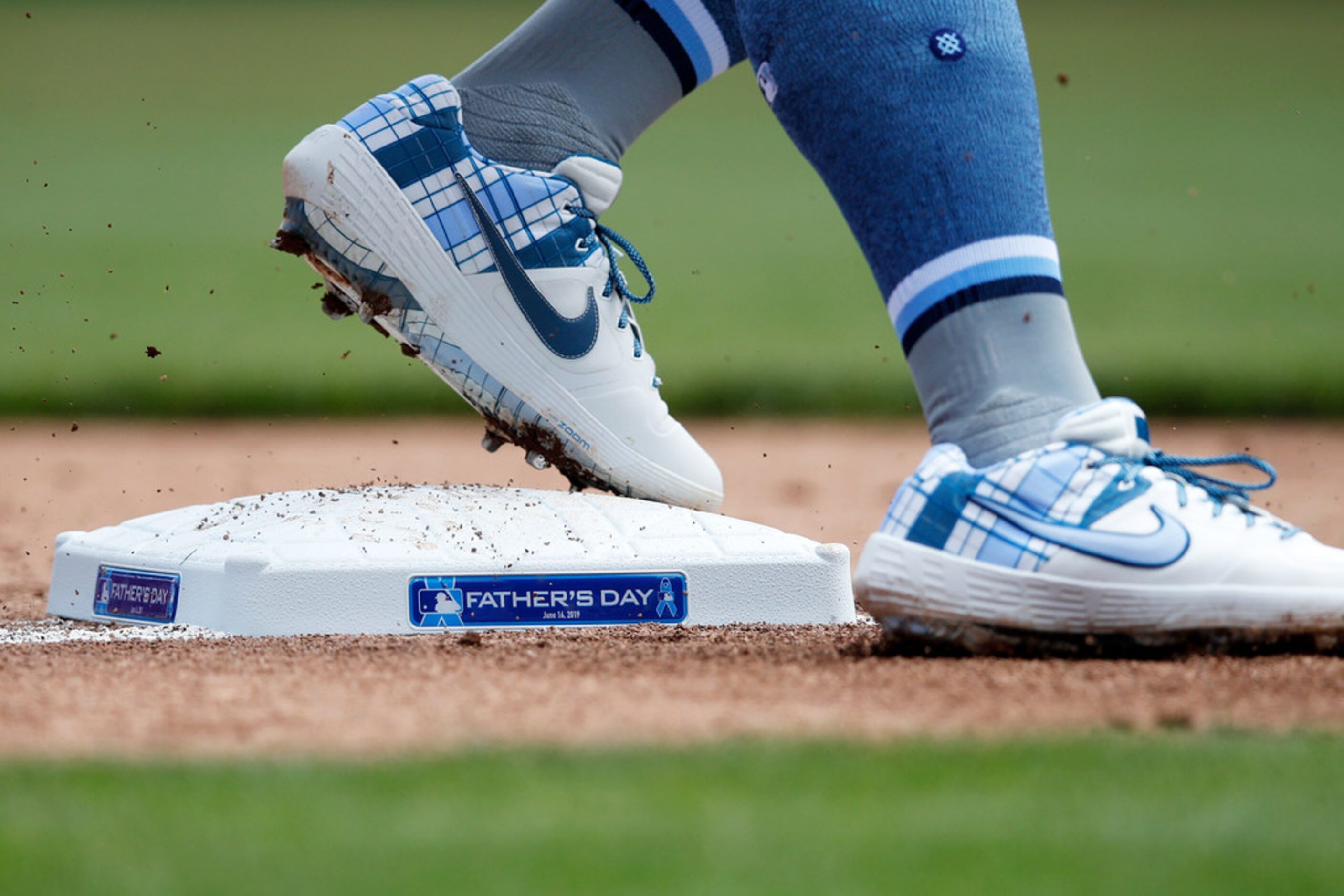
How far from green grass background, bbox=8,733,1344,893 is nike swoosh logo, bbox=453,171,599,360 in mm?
926

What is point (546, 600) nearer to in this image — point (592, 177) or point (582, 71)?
point (592, 177)

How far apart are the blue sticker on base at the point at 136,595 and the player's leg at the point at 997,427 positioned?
824 mm

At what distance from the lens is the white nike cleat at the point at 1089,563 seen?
4.11 feet

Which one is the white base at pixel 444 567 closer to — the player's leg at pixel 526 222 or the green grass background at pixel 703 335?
the player's leg at pixel 526 222

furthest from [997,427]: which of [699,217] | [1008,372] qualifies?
[699,217]

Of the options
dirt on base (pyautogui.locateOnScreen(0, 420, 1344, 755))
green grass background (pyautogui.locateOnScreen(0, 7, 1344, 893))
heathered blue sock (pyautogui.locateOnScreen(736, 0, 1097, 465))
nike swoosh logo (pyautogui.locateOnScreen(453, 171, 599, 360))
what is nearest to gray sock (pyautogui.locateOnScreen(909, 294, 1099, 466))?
heathered blue sock (pyautogui.locateOnScreen(736, 0, 1097, 465))

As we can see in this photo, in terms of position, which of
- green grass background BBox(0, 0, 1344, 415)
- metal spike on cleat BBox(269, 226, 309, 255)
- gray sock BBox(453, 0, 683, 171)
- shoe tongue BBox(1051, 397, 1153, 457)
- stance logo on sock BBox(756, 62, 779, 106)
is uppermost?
green grass background BBox(0, 0, 1344, 415)

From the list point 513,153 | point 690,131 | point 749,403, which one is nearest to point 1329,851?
point 513,153

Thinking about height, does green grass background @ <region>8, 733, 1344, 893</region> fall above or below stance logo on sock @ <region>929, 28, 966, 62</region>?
below

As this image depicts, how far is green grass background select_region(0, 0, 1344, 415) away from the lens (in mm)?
5352

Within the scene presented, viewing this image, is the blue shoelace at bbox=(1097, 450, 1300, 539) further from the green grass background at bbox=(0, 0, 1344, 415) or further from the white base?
the green grass background at bbox=(0, 0, 1344, 415)

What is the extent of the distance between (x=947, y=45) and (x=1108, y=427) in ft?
1.13

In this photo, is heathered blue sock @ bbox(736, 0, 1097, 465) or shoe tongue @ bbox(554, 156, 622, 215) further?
shoe tongue @ bbox(554, 156, 622, 215)

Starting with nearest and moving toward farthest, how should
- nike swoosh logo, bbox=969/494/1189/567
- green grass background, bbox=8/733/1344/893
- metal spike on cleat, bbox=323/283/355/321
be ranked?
green grass background, bbox=8/733/1344/893
nike swoosh logo, bbox=969/494/1189/567
metal spike on cleat, bbox=323/283/355/321
